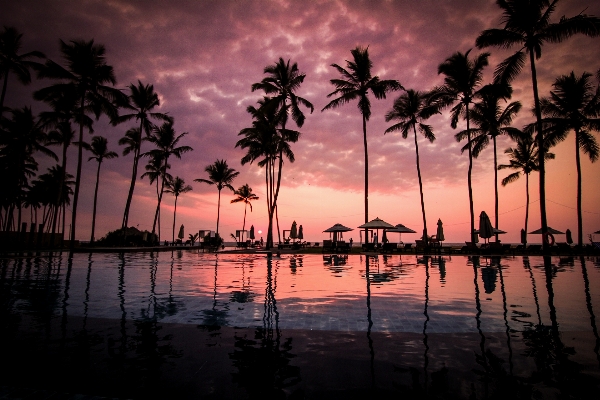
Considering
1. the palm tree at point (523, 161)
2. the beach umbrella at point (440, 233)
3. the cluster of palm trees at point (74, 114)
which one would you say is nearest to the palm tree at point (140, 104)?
the cluster of palm trees at point (74, 114)

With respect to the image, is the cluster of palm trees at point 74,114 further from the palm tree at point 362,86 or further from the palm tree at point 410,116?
the palm tree at point 410,116

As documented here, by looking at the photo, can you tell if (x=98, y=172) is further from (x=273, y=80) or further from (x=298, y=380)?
(x=298, y=380)

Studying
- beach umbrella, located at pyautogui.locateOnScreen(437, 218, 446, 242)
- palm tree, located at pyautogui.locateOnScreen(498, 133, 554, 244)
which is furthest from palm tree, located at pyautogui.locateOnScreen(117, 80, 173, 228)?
palm tree, located at pyautogui.locateOnScreen(498, 133, 554, 244)

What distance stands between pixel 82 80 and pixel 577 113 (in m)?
43.6

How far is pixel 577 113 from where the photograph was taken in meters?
27.4

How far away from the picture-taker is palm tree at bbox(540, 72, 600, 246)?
26828 millimetres

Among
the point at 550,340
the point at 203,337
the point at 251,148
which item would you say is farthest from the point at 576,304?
the point at 251,148

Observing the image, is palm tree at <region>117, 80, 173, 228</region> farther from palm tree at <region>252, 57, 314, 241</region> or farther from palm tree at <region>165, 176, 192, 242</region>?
palm tree at <region>165, 176, 192, 242</region>

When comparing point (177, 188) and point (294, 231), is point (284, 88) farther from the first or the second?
point (177, 188)

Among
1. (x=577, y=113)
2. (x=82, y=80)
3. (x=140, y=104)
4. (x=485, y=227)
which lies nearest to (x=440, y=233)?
(x=485, y=227)

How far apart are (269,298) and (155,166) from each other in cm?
4619

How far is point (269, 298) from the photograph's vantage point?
6.91 m

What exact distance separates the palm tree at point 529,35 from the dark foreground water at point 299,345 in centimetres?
1745

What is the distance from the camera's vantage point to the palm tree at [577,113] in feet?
88.0
